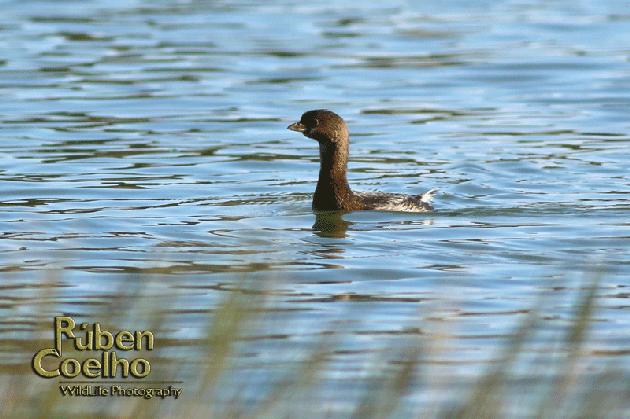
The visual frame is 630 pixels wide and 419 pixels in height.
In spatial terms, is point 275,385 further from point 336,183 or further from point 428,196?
point 428,196

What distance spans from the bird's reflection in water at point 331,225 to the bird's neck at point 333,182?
0.34 ft

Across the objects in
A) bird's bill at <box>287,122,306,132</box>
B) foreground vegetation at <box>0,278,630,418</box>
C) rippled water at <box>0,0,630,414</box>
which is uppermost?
foreground vegetation at <box>0,278,630,418</box>

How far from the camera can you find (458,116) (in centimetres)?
2047

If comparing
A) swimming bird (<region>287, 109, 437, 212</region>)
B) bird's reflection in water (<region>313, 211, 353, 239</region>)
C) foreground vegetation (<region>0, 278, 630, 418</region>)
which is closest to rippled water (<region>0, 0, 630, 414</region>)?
bird's reflection in water (<region>313, 211, 353, 239</region>)

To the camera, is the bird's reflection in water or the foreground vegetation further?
the bird's reflection in water

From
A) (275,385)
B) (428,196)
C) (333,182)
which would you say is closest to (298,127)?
(333,182)

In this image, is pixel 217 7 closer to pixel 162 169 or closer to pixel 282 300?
pixel 162 169

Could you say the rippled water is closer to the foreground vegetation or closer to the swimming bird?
the swimming bird

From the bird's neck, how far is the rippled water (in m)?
0.21

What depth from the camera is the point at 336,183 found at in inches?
575

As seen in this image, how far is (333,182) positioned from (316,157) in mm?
3904

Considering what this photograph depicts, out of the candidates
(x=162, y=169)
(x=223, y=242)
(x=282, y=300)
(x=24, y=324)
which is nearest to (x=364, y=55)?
(x=162, y=169)

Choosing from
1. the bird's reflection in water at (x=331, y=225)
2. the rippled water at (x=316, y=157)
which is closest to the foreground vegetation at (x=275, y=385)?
the rippled water at (x=316, y=157)

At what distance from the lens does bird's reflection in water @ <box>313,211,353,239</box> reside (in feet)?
44.1
